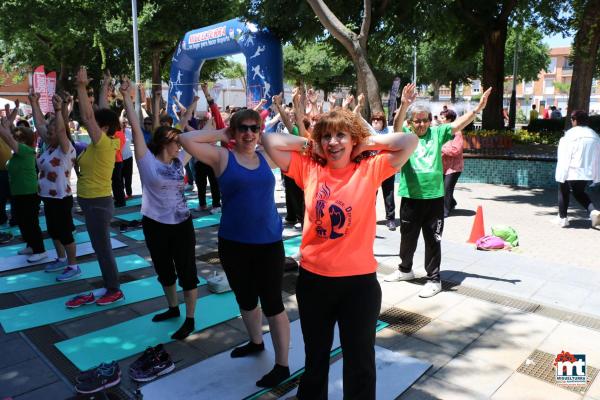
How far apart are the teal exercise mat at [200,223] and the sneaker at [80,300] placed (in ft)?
8.50

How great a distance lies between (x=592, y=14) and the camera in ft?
37.3

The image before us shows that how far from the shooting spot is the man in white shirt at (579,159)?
298 inches

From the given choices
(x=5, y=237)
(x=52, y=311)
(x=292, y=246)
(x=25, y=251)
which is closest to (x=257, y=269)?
(x=52, y=311)

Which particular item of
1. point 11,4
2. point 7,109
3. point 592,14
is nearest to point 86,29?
point 11,4

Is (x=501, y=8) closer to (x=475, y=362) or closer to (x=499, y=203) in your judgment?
(x=499, y=203)

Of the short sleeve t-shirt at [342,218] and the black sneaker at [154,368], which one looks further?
the black sneaker at [154,368]

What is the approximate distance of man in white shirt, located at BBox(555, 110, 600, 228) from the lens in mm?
7574

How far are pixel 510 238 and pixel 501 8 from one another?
35.4 ft

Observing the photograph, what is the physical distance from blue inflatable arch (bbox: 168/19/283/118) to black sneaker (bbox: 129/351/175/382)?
9782 millimetres

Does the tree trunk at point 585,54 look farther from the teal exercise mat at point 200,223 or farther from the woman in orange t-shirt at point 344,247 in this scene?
the woman in orange t-shirt at point 344,247

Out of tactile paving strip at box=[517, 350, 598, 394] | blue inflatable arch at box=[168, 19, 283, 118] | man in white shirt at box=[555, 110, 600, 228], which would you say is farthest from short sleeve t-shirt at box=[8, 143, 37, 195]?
man in white shirt at box=[555, 110, 600, 228]

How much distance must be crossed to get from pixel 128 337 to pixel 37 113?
10.1 ft
